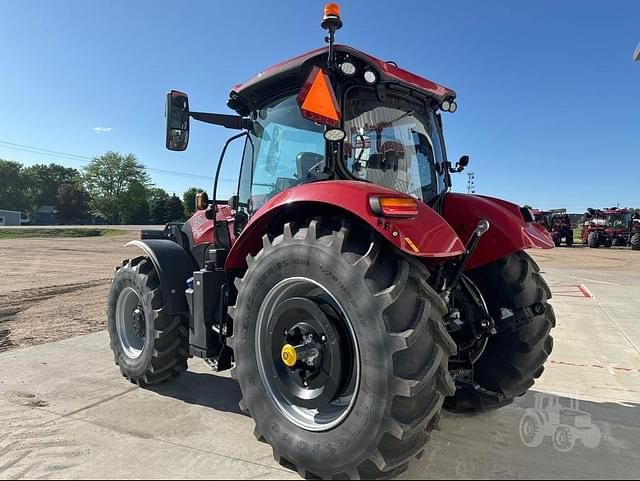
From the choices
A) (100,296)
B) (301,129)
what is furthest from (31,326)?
(301,129)

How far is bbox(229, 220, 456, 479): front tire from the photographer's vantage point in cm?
210

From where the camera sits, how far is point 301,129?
123 inches

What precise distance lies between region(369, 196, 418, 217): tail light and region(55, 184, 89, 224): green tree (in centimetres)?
8796

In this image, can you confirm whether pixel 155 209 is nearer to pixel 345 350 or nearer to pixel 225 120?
pixel 225 120

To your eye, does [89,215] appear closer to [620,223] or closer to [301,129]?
[620,223]

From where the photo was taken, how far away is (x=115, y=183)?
7769cm

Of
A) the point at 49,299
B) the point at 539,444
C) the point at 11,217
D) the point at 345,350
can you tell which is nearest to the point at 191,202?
the point at 345,350

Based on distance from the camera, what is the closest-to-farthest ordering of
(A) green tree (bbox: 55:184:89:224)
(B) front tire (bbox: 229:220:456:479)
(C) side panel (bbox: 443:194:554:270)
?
(B) front tire (bbox: 229:220:456:479), (C) side panel (bbox: 443:194:554:270), (A) green tree (bbox: 55:184:89:224)

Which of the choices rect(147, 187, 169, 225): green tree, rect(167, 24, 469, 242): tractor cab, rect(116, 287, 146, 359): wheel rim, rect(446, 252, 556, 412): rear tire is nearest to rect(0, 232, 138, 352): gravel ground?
rect(116, 287, 146, 359): wheel rim

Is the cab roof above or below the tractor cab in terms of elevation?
above

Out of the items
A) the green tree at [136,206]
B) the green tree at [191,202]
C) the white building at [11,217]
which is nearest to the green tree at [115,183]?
the green tree at [136,206]

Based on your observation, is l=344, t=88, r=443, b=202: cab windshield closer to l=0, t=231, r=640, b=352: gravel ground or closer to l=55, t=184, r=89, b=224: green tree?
l=0, t=231, r=640, b=352: gravel ground

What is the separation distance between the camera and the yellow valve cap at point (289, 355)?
255 centimetres

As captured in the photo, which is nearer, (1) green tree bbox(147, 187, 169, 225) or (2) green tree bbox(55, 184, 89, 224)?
(1) green tree bbox(147, 187, 169, 225)
